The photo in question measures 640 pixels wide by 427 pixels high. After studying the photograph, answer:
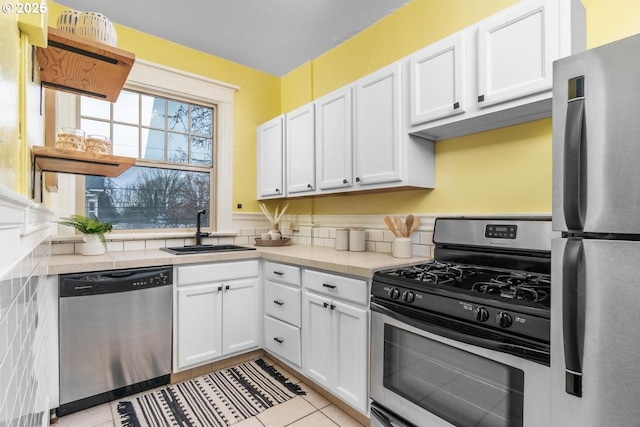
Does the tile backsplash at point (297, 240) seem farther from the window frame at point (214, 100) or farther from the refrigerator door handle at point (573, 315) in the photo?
the refrigerator door handle at point (573, 315)

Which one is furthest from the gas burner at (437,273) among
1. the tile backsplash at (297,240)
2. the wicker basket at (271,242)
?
the wicker basket at (271,242)

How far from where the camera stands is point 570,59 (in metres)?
0.98

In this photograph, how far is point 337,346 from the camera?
6.33ft

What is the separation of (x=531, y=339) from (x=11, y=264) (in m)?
1.41

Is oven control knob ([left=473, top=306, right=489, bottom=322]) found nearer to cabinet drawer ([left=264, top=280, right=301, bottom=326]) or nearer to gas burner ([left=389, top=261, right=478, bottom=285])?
gas burner ([left=389, top=261, right=478, bottom=285])

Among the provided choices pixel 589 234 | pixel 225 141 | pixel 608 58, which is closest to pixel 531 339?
pixel 589 234

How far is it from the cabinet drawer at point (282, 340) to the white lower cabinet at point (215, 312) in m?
0.10

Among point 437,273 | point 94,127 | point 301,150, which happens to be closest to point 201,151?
point 94,127

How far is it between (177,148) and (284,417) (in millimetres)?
2427

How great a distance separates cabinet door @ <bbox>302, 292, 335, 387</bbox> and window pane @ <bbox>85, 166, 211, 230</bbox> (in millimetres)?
1567

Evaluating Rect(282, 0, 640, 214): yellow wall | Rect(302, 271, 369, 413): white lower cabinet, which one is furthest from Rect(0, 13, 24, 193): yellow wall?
Rect(282, 0, 640, 214): yellow wall

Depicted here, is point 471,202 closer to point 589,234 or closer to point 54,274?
point 589,234

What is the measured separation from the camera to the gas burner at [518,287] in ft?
3.95

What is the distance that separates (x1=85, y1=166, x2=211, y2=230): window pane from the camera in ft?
8.69
